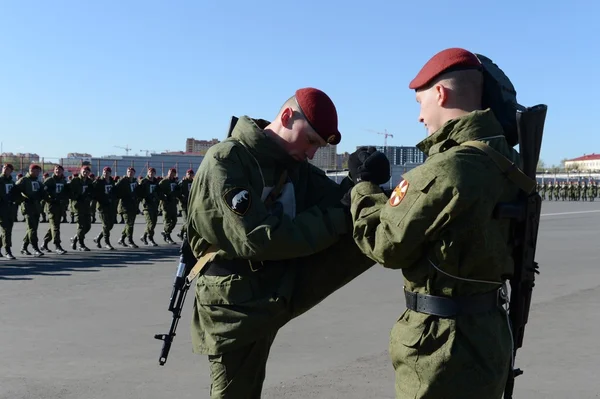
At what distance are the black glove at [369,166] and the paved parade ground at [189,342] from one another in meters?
2.55

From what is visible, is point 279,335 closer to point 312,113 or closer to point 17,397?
point 17,397

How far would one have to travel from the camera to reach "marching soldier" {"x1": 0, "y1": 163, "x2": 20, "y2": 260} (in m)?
14.0

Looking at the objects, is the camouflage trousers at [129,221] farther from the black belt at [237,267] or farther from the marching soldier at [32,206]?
the black belt at [237,267]

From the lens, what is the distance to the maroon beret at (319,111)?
3.03m

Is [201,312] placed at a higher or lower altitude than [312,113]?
lower

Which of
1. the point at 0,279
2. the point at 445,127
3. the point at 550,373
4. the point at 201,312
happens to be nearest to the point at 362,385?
the point at 550,373

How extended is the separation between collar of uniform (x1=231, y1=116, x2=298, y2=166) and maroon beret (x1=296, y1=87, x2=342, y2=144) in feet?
0.63

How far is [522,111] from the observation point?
2.70m

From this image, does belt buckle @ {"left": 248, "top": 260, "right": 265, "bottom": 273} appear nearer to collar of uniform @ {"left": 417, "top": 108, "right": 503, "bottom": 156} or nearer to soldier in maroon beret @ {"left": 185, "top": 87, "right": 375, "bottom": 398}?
soldier in maroon beret @ {"left": 185, "top": 87, "right": 375, "bottom": 398}

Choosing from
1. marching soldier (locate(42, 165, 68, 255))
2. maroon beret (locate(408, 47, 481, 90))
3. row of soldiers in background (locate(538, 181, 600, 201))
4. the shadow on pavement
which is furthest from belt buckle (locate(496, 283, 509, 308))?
row of soldiers in background (locate(538, 181, 600, 201))

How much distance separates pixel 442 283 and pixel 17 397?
361 cm

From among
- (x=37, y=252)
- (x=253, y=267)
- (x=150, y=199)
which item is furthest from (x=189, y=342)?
(x=150, y=199)

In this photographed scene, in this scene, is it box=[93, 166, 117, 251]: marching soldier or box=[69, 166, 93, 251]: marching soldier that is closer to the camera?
box=[69, 166, 93, 251]: marching soldier

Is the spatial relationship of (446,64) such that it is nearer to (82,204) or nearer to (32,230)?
(32,230)
